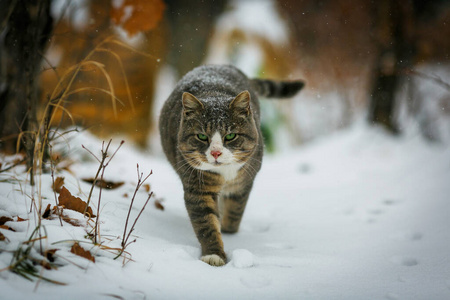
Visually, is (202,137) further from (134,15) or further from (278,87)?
(134,15)

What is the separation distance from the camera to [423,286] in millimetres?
1840

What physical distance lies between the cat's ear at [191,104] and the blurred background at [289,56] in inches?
56.1

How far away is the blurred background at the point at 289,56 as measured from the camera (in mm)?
3951

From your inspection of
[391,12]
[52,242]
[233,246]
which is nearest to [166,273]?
[52,242]

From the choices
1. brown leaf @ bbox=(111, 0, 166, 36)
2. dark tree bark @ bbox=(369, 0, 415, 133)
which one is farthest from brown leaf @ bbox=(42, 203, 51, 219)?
dark tree bark @ bbox=(369, 0, 415, 133)

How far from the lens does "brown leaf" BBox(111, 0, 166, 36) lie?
3383 mm

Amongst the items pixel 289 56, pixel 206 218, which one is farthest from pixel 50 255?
pixel 289 56

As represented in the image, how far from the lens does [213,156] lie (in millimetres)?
2121

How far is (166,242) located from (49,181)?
0.89 m

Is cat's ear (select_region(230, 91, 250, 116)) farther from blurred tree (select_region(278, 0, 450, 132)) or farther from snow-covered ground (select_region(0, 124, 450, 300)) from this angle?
blurred tree (select_region(278, 0, 450, 132))

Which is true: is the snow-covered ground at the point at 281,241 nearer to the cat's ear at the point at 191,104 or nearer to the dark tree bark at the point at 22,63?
the dark tree bark at the point at 22,63

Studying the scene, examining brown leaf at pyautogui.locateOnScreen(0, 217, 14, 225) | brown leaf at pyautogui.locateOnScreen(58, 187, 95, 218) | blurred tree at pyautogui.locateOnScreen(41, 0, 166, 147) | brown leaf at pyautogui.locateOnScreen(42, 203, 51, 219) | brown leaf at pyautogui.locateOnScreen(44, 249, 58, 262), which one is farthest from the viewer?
blurred tree at pyautogui.locateOnScreen(41, 0, 166, 147)

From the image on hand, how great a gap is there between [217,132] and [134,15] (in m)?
1.91

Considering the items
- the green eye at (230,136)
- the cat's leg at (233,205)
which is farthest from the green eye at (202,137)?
the cat's leg at (233,205)
